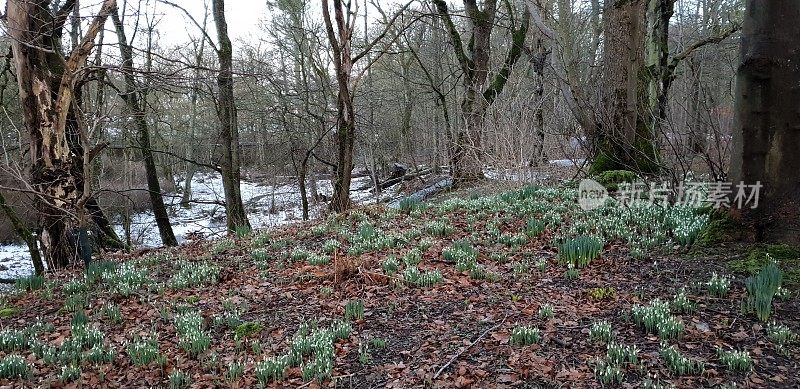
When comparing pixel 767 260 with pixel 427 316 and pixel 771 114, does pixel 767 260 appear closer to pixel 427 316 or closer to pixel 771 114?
pixel 771 114

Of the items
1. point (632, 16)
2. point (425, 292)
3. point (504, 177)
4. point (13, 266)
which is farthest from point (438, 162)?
point (425, 292)

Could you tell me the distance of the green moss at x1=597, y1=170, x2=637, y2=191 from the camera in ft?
27.5

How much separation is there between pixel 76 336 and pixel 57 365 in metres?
0.37

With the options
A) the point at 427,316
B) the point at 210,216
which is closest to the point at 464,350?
the point at 427,316

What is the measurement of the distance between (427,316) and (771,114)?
143 inches

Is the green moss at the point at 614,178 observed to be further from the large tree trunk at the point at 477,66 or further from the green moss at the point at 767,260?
the large tree trunk at the point at 477,66

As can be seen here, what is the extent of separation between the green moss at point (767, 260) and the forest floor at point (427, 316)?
1.3 inches

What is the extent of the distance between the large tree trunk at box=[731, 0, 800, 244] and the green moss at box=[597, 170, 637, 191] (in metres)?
3.63

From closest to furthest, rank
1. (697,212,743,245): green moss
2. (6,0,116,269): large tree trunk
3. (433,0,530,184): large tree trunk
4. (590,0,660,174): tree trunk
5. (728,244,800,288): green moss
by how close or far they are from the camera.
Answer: (728,244,800,288): green moss → (697,212,743,245): green moss → (6,0,116,269): large tree trunk → (590,0,660,174): tree trunk → (433,0,530,184): large tree trunk

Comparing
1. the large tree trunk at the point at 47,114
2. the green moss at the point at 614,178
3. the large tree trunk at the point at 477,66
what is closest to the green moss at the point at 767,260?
the green moss at the point at 614,178

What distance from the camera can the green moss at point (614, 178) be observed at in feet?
27.5

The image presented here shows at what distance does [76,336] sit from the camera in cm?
434

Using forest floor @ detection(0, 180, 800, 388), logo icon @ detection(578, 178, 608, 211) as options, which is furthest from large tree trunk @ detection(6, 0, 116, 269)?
logo icon @ detection(578, 178, 608, 211)

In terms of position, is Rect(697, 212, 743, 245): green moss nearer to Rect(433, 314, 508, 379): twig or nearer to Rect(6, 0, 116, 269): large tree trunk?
Rect(433, 314, 508, 379): twig
